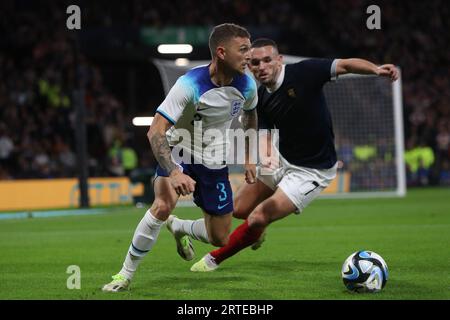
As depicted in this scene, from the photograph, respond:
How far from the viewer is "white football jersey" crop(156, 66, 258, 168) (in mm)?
6676

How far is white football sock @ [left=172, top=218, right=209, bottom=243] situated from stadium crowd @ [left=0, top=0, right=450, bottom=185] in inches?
545

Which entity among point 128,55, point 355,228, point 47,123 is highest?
point 128,55

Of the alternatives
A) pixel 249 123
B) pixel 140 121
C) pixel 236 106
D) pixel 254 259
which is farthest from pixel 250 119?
pixel 140 121

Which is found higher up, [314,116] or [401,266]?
[314,116]

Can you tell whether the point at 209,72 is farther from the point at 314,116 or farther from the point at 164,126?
the point at 314,116

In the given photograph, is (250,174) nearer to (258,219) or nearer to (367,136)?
(258,219)

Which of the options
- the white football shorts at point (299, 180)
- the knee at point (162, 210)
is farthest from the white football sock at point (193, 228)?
the knee at point (162, 210)

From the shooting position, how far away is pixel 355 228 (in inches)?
491

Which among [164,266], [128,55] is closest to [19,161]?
[128,55]

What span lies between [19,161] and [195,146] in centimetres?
1546

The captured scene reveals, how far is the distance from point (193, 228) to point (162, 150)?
153 centimetres

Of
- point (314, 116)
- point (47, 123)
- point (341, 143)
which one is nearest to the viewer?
point (314, 116)

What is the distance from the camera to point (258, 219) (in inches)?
306

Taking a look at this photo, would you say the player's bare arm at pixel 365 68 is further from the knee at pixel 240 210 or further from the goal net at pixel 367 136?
the goal net at pixel 367 136
